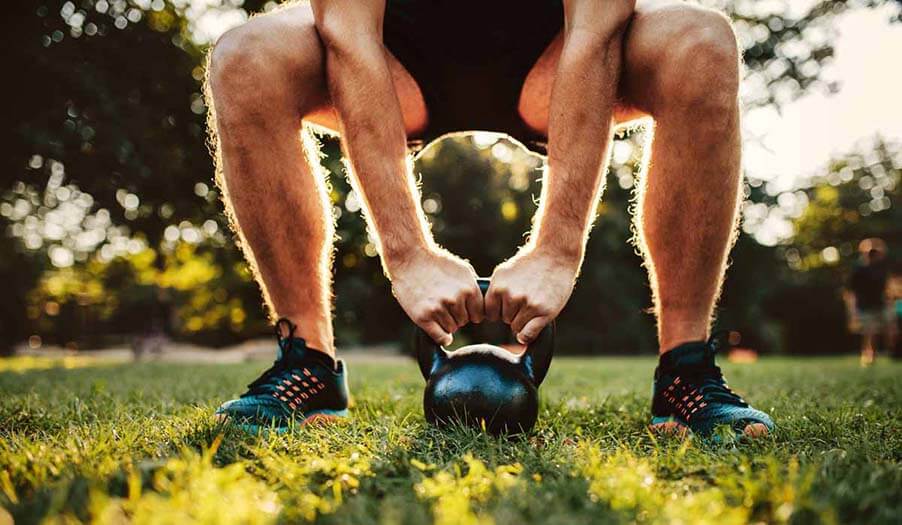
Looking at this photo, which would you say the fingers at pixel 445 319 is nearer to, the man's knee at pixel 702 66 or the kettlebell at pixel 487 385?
the kettlebell at pixel 487 385

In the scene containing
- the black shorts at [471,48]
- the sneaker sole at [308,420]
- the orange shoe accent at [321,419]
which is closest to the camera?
the sneaker sole at [308,420]

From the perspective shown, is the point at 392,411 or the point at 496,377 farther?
the point at 392,411

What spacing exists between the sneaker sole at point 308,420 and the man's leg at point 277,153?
0.64 ft

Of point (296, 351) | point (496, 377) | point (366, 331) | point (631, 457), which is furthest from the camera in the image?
point (366, 331)

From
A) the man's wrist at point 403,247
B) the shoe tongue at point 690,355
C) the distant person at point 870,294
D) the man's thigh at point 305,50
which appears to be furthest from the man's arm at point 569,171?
the distant person at point 870,294

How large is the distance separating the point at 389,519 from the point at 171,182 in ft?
29.3

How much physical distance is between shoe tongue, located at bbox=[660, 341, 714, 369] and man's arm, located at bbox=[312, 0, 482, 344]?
2.27ft

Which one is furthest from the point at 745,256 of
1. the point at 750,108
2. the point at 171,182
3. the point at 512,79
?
the point at 512,79

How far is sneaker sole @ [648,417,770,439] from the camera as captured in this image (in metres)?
1.68

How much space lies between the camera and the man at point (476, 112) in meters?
1.73

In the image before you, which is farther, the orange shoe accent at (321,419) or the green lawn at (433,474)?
the orange shoe accent at (321,419)

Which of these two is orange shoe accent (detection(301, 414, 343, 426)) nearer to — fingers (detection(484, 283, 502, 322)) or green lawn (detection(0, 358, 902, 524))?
green lawn (detection(0, 358, 902, 524))

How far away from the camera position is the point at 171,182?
9.01m

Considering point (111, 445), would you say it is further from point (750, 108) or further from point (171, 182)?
point (750, 108)
